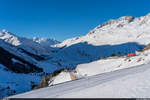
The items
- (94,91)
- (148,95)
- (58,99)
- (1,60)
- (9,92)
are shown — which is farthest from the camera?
(1,60)

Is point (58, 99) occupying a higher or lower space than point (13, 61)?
lower

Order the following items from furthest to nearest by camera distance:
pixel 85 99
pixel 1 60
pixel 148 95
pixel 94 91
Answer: pixel 1 60
pixel 94 91
pixel 85 99
pixel 148 95

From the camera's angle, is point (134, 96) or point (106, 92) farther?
point (106, 92)

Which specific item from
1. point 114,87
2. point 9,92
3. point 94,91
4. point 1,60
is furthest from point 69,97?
point 1,60

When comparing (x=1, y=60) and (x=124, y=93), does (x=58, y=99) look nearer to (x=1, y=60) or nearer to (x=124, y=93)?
(x=124, y=93)

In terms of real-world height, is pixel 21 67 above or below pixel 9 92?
above

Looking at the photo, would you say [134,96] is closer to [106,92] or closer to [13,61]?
[106,92]

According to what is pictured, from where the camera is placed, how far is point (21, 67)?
172 meters

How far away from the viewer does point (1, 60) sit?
158 meters

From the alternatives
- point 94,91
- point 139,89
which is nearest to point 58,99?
point 94,91

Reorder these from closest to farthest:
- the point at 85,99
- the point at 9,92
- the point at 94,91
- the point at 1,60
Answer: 1. the point at 85,99
2. the point at 94,91
3. the point at 9,92
4. the point at 1,60

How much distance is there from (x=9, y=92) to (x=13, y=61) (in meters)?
100.0

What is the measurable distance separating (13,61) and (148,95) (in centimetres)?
18838

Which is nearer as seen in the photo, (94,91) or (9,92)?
(94,91)
